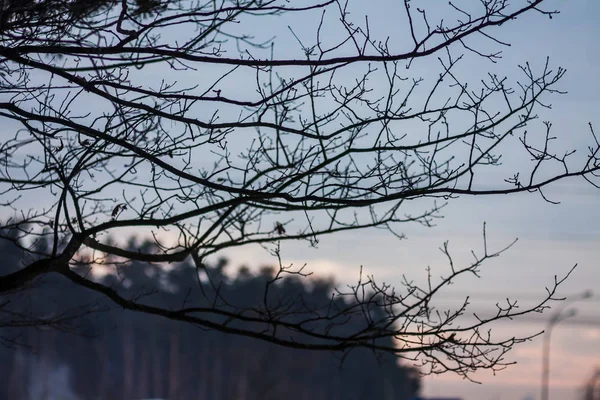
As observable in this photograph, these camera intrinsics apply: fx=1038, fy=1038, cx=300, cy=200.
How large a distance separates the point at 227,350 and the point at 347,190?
210 ft

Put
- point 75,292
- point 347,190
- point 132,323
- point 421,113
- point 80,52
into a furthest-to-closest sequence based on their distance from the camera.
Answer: point 132,323
point 75,292
point 347,190
point 421,113
point 80,52

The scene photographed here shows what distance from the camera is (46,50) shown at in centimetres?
605

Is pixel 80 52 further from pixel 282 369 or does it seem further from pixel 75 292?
pixel 282 369

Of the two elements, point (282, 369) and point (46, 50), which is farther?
point (282, 369)

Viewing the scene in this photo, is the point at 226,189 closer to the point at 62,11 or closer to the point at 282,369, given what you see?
the point at 62,11

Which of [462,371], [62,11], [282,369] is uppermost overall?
[282,369]

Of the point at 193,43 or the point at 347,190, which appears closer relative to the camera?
the point at 193,43

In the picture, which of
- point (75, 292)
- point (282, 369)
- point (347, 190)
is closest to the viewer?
point (347, 190)

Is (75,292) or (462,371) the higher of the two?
(75,292)

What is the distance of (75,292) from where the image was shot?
54969 mm

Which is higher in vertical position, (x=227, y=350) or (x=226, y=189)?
(x=227, y=350)

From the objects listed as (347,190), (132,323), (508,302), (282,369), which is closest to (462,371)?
(508,302)

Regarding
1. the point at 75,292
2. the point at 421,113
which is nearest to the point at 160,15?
the point at 421,113

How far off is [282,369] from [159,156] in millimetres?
60768
